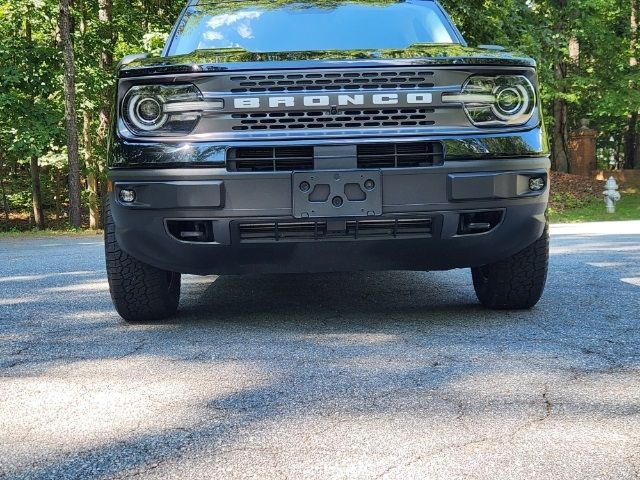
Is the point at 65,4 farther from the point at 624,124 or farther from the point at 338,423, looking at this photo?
the point at 624,124

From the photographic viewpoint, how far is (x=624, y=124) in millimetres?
34531

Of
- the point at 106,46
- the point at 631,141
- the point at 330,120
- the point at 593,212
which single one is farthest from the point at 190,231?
the point at 631,141

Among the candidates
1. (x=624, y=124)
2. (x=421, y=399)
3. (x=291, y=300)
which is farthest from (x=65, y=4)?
(x=624, y=124)

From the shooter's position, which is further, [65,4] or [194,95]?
[65,4]

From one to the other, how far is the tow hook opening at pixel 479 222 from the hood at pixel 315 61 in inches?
26.5

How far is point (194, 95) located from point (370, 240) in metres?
1.01

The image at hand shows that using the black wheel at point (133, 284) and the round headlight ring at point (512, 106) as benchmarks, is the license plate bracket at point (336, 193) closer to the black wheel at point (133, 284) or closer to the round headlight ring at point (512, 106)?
the round headlight ring at point (512, 106)

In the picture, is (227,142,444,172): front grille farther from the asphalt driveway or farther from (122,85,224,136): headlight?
the asphalt driveway

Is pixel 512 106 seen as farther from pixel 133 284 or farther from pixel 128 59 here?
pixel 133 284

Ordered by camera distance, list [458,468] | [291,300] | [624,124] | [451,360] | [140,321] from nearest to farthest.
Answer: [458,468], [451,360], [140,321], [291,300], [624,124]

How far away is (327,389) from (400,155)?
1.24m

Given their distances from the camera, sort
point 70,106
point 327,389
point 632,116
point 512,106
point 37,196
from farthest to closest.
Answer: point 632,116 → point 37,196 → point 70,106 → point 512,106 → point 327,389

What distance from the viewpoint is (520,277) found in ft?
13.5

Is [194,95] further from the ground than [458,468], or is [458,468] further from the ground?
[194,95]
